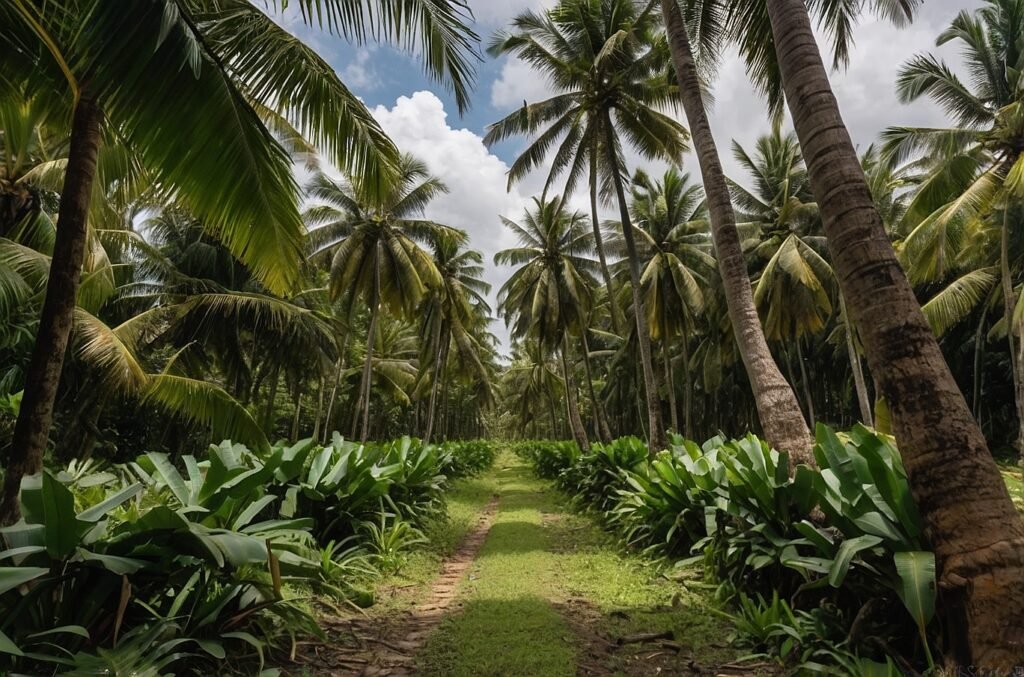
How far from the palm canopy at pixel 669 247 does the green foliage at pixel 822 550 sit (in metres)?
12.6

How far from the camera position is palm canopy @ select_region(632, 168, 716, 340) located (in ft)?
57.6

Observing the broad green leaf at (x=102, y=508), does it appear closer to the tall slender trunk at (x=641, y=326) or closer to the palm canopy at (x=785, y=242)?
the tall slender trunk at (x=641, y=326)

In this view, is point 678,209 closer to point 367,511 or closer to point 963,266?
point 963,266

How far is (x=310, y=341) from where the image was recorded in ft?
53.9

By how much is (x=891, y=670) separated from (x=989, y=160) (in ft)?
46.1

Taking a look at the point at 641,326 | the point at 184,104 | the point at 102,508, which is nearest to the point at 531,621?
the point at 102,508

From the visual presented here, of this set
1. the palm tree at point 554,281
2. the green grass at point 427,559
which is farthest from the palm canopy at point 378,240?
the green grass at point 427,559

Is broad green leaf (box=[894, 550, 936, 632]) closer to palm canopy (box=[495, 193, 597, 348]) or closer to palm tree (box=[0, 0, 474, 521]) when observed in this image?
palm tree (box=[0, 0, 474, 521])

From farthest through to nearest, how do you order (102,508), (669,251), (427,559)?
(669,251)
(427,559)
(102,508)

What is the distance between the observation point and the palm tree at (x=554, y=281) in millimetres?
19453

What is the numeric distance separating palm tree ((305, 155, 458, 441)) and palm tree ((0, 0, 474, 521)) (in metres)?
12.8

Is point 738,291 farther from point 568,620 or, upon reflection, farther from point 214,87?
Answer: point 214,87

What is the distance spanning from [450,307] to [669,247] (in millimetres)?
8687

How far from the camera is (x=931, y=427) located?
2588 mm
